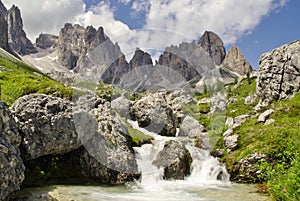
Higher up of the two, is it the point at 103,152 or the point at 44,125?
the point at 44,125

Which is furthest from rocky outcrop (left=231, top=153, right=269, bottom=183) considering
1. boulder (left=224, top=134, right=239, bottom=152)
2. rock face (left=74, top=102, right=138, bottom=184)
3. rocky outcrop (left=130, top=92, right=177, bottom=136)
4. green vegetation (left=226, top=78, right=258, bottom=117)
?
green vegetation (left=226, top=78, right=258, bottom=117)

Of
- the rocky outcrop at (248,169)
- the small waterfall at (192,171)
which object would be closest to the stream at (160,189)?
the small waterfall at (192,171)

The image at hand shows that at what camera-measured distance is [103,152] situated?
22125 mm

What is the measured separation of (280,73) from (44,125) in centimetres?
4178

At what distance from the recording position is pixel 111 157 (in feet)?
73.5

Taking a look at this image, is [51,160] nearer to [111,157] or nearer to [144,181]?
[111,157]

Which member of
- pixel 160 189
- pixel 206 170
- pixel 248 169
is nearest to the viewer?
pixel 160 189

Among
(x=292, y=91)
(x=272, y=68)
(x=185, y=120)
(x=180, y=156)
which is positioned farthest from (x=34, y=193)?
(x=272, y=68)

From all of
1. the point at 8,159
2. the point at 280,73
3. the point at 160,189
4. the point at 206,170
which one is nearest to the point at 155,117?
the point at 206,170

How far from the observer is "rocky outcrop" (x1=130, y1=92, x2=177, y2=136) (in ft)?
134

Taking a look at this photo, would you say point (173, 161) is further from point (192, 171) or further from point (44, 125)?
point (44, 125)

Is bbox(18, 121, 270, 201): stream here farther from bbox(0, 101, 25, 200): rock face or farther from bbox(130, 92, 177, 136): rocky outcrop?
bbox(130, 92, 177, 136): rocky outcrop

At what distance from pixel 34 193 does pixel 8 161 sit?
4.12 meters

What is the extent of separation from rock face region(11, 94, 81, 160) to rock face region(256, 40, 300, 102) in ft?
121
